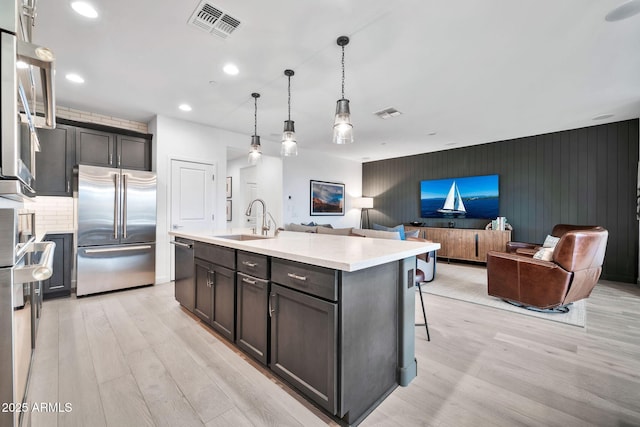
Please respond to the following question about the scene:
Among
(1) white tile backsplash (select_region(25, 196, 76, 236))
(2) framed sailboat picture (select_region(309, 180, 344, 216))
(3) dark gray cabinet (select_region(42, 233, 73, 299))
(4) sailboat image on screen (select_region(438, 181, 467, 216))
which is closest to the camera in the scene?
(3) dark gray cabinet (select_region(42, 233, 73, 299))

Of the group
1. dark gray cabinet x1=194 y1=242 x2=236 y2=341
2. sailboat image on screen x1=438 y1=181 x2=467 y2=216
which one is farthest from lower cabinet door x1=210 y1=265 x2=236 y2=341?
sailboat image on screen x1=438 y1=181 x2=467 y2=216

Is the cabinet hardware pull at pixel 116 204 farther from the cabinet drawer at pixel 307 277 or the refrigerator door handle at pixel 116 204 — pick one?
the cabinet drawer at pixel 307 277

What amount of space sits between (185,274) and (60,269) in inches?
78.1

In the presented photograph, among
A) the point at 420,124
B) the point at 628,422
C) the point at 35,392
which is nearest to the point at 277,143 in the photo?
the point at 420,124

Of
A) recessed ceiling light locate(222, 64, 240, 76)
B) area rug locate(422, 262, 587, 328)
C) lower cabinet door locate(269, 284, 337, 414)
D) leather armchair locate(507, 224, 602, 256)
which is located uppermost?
recessed ceiling light locate(222, 64, 240, 76)

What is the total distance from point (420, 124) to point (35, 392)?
5.33 meters

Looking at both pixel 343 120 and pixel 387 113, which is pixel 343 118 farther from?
pixel 387 113

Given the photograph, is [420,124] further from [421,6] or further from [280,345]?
[280,345]

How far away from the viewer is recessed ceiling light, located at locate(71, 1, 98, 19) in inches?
80.0

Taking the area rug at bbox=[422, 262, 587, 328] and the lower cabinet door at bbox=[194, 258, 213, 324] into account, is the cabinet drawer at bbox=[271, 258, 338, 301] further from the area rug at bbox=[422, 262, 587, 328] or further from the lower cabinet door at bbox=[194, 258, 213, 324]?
the area rug at bbox=[422, 262, 587, 328]

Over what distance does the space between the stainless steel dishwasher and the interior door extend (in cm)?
156

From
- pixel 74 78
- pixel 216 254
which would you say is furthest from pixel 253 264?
pixel 74 78

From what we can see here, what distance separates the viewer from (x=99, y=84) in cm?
331

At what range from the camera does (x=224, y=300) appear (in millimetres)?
2309
